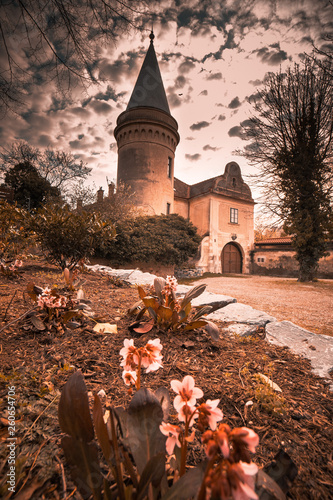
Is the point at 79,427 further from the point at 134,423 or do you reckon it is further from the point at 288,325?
the point at 288,325

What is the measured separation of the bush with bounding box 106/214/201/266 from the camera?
10773 millimetres

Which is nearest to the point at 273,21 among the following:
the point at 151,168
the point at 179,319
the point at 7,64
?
the point at 7,64

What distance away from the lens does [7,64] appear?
2.31 metres

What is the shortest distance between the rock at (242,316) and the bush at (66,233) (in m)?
2.88

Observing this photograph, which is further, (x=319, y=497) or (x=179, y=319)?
(x=179, y=319)

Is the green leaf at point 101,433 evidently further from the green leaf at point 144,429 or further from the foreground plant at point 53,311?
the foreground plant at point 53,311

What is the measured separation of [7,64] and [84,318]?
2.72 m

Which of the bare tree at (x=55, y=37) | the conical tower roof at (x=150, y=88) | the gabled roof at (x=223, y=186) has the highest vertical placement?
the conical tower roof at (x=150, y=88)

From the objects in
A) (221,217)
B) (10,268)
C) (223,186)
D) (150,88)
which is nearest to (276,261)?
(221,217)

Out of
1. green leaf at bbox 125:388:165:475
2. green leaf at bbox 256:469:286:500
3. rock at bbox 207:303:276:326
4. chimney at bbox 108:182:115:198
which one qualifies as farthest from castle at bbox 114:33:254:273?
green leaf at bbox 256:469:286:500

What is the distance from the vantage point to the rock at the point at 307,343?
1.77m

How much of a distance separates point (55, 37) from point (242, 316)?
378 cm

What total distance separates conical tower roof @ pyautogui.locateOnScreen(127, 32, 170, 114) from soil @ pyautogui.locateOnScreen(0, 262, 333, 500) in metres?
17.2

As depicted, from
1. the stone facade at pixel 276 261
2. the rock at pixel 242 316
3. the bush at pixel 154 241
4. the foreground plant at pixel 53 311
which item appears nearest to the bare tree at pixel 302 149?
the bush at pixel 154 241
